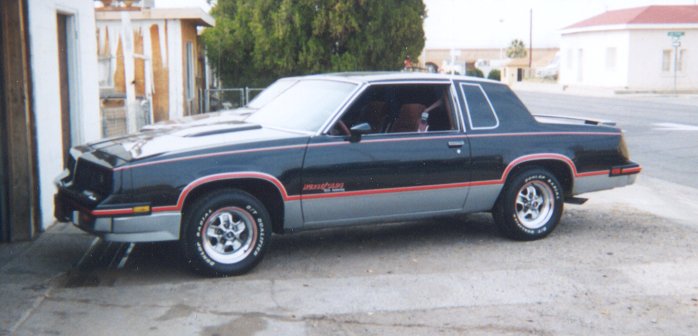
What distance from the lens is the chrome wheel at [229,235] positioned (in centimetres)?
671

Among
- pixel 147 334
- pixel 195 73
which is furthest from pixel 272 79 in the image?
pixel 147 334

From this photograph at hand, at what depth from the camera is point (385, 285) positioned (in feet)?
21.7

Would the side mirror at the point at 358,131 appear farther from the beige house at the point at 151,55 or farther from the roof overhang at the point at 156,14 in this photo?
the roof overhang at the point at 156,14

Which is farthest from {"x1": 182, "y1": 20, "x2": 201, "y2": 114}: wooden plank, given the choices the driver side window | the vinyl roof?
the vinyl roof

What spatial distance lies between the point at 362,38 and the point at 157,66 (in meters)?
4.22

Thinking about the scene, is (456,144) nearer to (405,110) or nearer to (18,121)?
(405,110)

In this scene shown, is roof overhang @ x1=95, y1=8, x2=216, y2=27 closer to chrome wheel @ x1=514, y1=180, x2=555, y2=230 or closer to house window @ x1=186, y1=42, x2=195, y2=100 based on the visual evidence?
house window @ x1=186, y1=42, x2=195, y2=100

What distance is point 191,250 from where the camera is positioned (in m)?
6.59

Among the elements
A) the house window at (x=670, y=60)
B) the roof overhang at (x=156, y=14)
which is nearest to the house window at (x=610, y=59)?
the house window at (x=670, y=60)

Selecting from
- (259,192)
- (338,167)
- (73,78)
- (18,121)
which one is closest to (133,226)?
(259,192)

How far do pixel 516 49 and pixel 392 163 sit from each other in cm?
12920

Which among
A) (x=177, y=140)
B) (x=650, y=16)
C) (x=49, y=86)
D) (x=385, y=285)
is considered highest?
(x=650, y=16)

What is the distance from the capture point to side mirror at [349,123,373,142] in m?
7.10

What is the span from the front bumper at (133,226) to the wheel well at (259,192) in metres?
0.22
